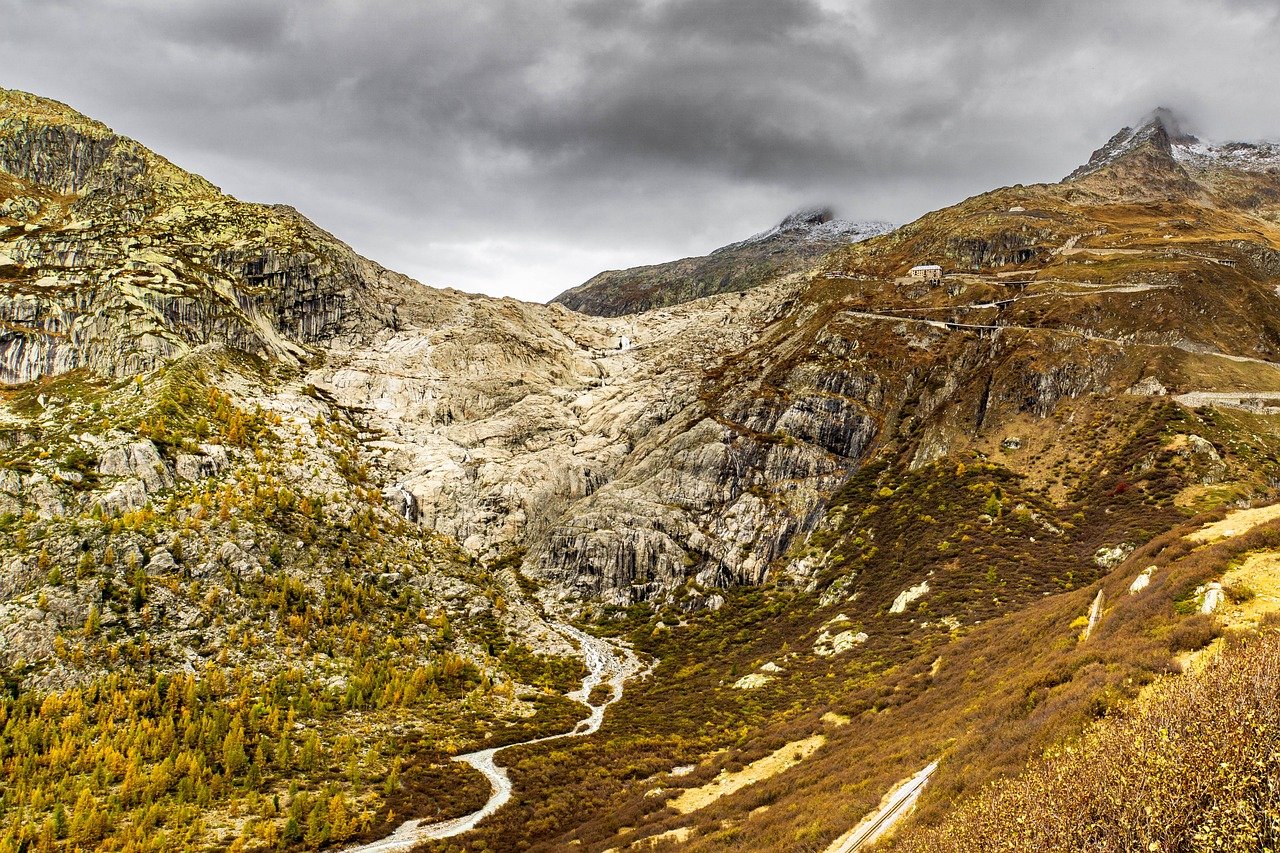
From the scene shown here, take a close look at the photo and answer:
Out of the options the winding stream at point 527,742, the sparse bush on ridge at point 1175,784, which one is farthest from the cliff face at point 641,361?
the sparse bush on ridge at point 1175,784

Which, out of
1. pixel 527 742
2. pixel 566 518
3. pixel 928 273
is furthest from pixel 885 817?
pixel 928 273

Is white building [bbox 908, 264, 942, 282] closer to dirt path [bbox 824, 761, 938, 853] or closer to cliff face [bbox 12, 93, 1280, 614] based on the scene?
cliff face [bbox 12, 93, 1280, 614]

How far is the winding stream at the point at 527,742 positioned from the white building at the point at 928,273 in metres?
122

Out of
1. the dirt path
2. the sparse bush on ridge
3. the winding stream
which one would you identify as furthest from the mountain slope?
the sparse bush on ridge

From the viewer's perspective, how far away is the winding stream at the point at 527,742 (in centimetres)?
4288

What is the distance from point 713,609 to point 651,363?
9430 centimetres

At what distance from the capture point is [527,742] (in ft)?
208

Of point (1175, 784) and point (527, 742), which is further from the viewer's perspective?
point (527, 742)

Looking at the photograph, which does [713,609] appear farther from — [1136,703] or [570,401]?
[1136,703]

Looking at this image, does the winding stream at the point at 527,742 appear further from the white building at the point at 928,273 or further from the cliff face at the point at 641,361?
the white building at the point at 928,273

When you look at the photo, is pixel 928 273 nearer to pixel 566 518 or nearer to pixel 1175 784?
pixel 566 518

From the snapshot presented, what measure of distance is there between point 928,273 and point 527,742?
146008mm

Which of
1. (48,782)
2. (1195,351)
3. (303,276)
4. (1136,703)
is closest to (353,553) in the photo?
(48,782)

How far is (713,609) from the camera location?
103000mm
